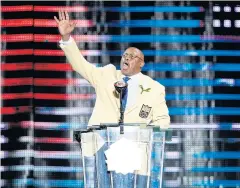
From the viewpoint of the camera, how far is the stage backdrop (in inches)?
191

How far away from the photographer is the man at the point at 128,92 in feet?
12.3

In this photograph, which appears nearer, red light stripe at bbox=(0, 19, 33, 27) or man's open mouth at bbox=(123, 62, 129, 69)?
man's open mouth at bbox=(123, 62, 129, 69)

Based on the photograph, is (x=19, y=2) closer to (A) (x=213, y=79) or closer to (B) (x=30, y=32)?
(B) (x=30, y=32)

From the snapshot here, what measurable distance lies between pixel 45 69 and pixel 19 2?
62cm

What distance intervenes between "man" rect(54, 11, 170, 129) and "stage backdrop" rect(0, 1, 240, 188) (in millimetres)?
964

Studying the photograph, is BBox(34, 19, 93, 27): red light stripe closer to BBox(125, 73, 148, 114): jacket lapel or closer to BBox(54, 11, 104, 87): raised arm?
BBox(54, 11, 104, 87): raised arm

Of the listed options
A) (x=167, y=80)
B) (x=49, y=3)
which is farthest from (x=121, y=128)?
(x=49, y=3)

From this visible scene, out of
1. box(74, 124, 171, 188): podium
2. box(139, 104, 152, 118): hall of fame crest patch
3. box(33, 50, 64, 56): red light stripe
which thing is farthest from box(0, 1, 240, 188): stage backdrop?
box(74, 124, 171, 188): podium

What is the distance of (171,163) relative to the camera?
4.88 meters

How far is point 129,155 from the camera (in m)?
3.10

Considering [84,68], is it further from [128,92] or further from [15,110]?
[15,110]

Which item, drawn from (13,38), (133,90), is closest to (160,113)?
(133,90)

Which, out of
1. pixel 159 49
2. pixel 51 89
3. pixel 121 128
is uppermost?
pixel 159 49

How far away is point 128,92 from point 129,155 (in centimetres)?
81
